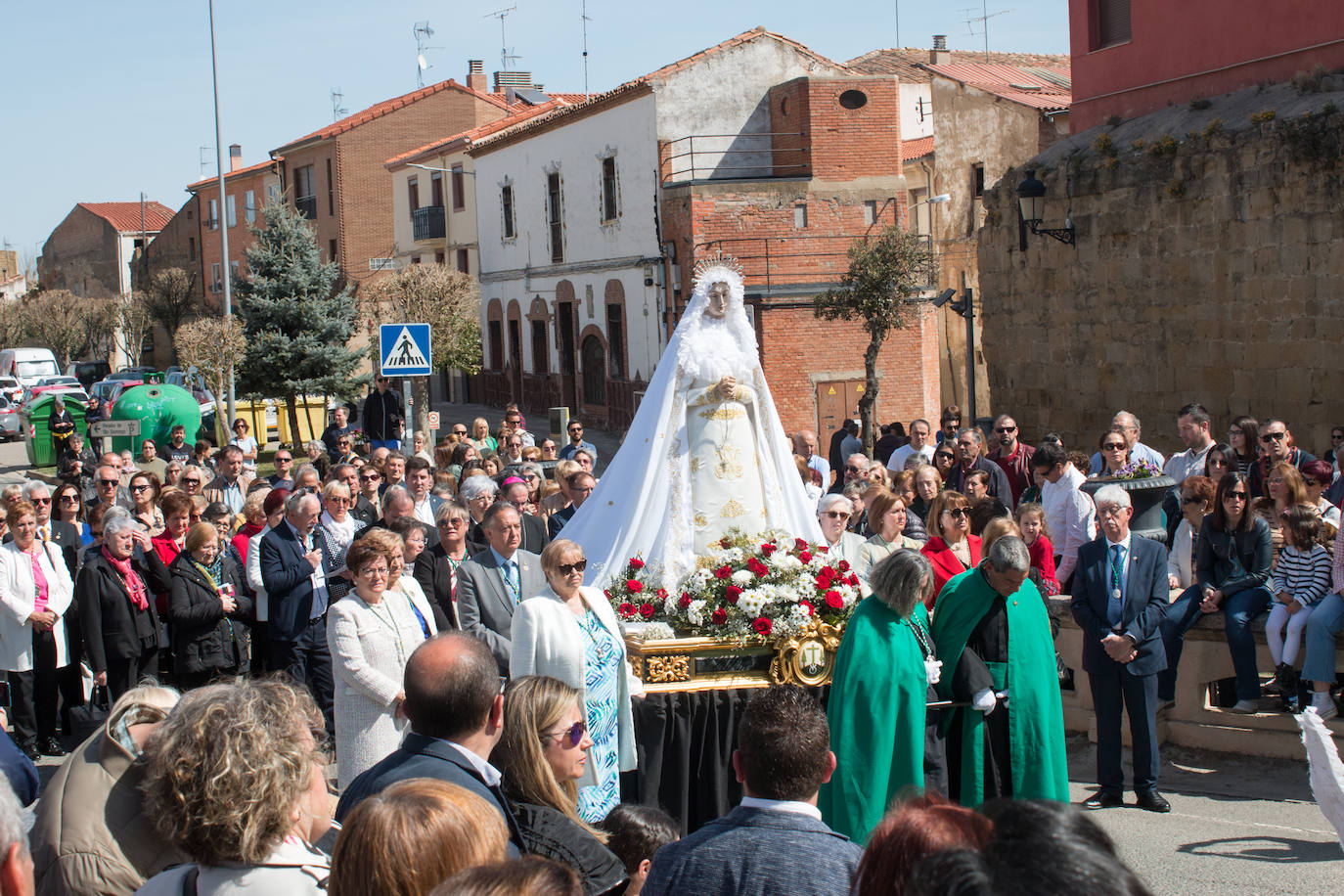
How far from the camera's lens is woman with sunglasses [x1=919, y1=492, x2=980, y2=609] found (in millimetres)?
7145

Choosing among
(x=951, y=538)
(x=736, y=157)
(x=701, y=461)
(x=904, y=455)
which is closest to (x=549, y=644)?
(x=701, y=461)

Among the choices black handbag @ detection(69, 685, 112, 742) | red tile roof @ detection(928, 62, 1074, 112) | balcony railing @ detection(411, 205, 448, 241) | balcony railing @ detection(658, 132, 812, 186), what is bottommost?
black handbag @ detection(69, 685, 112, 742)

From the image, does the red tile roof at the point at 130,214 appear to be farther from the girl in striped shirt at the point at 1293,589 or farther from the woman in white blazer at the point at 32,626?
the girl in striped shirt at the point at 1293,589

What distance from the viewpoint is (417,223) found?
39.1 metres

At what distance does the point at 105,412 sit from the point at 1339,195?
20.4 metres

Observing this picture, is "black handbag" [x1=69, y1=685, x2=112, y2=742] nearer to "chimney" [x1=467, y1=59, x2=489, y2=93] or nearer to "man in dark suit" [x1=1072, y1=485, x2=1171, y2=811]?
"man in dark suit" [x1=1072, y1=485, x2=1171, y2=811]

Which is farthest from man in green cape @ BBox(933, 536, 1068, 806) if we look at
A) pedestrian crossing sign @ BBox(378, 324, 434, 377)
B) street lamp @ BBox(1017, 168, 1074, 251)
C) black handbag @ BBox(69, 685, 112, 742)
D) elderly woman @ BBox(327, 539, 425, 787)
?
street lamp @ BBox(1017, 168, 1074, 251)

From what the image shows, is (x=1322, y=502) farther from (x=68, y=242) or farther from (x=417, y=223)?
(x=68, y=242)

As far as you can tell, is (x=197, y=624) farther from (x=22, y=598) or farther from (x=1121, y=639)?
(x=1121, y=639)

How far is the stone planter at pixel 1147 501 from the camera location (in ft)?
27.5

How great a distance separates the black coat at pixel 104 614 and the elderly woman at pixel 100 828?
184 inches

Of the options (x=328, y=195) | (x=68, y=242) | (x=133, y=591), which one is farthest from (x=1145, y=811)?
(x=68, y=242)

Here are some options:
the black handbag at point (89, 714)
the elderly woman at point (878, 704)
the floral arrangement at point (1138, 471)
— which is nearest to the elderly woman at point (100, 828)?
the elderly woman at point (878, 704)

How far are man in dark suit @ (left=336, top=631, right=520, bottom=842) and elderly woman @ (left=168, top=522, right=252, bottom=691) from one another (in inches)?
180
